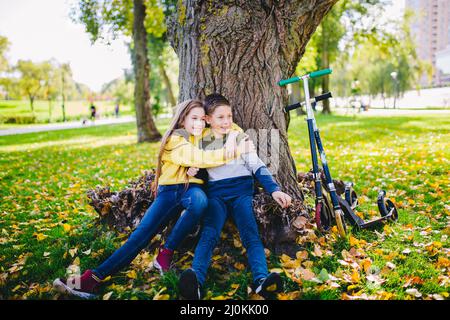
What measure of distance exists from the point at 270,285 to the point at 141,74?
11.2 metres

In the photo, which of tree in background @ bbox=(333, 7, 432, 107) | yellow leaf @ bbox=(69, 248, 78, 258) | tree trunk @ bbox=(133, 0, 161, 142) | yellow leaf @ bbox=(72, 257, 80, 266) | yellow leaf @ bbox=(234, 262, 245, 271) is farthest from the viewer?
tree in background @ bbox=(333, 7, 432, 107)

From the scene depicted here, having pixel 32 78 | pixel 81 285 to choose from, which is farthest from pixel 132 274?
pixel 32 78

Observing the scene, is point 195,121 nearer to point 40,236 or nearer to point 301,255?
point 301,255

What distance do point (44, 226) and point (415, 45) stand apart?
944 inches

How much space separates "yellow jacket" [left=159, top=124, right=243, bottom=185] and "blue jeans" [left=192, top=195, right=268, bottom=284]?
0.33 metres

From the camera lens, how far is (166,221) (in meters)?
3.05

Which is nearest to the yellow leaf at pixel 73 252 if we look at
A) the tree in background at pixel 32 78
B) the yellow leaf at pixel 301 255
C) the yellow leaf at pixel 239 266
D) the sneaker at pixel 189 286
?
the sneaker at pixel 189 286

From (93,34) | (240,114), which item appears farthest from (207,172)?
(93,34)

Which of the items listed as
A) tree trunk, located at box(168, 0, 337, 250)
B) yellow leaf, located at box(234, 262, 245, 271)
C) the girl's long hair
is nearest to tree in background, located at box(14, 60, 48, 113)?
tree trunk, located at box(168, 0, 337, 250)

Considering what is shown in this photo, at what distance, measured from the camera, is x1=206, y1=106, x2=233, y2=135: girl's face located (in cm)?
328

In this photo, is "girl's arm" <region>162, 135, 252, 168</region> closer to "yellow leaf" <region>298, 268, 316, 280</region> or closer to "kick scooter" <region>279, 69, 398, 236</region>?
"kick scooter" <region>279, 69, 398, 236</region>

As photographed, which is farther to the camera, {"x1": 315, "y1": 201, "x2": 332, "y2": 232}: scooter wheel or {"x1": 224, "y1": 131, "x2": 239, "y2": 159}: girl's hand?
{"x1": 315, "y1": 201, "x2": 332, "y2": 232}: scooter wheel

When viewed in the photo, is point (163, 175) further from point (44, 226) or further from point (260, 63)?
point (44, 226)

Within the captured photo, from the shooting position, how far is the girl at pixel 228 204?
2500 mm
